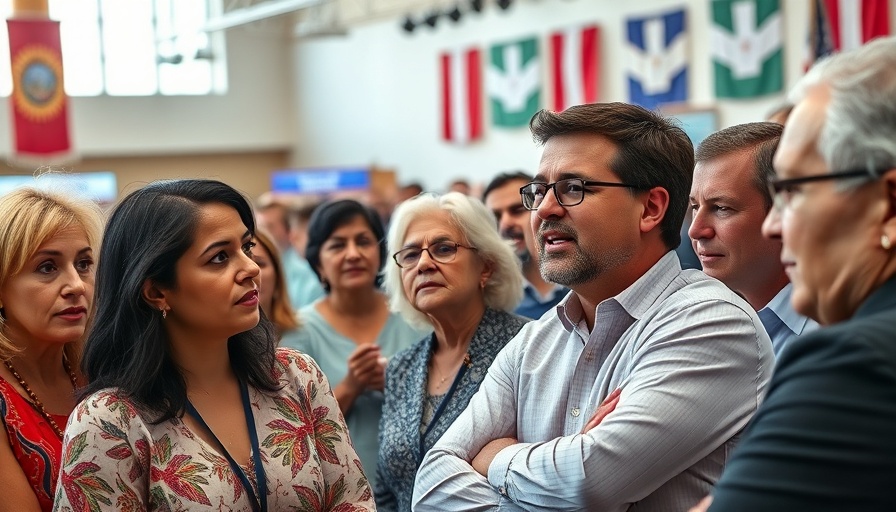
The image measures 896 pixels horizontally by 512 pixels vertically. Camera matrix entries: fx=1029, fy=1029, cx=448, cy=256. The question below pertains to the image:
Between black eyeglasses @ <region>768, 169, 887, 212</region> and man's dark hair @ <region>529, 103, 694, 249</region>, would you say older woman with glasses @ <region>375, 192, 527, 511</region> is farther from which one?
black eyeglasses @ <region>768, 169, 887, 212</region>

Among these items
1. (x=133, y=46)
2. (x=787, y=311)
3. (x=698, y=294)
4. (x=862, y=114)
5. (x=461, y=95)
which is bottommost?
(x=787, y=311)

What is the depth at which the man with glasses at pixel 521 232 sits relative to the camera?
4.32 m

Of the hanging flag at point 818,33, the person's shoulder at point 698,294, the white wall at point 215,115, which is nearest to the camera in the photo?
the person's shoulder at point 698,294

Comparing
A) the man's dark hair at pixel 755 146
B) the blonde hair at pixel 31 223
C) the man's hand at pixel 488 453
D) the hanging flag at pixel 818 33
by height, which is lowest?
the man's hand at pixel 488 453

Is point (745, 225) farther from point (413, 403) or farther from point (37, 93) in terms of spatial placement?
point (37, 93)

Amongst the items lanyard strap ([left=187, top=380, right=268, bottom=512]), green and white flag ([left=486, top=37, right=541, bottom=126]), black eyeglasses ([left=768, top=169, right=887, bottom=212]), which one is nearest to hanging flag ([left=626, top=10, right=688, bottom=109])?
green and white flag ([left=486, top=37, right=541, bottom=126])

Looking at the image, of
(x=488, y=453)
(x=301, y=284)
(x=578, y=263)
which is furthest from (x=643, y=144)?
(x=301, y=284)

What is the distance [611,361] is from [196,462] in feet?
3.00

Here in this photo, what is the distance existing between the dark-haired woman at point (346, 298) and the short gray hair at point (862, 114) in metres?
2.68

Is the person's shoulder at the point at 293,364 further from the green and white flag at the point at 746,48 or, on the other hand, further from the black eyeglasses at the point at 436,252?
the green and white flag at the point at 746,48

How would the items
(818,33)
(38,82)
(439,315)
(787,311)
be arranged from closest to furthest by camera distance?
(787,311), (439,315), (818,33), (38,82)

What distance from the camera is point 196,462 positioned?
2.19 m

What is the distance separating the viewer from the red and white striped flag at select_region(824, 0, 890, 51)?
9.62 m

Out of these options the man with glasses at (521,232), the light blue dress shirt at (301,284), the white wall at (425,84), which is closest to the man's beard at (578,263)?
the man with glasses at (521,232)
